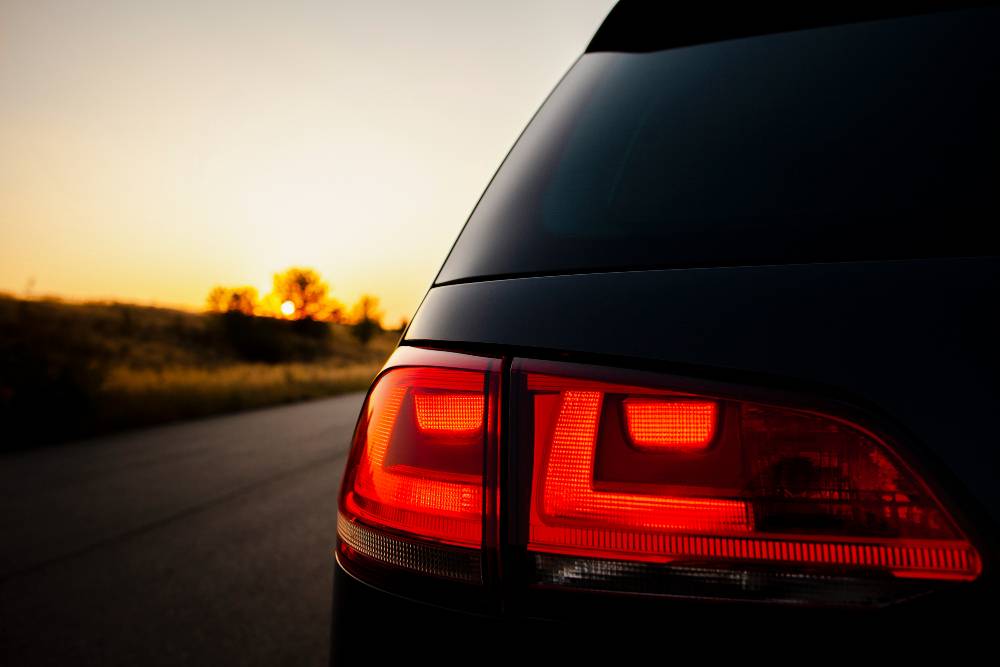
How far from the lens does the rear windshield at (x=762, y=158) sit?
0.72 m

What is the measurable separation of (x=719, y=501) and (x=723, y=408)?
0.10m

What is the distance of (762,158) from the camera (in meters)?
0.89

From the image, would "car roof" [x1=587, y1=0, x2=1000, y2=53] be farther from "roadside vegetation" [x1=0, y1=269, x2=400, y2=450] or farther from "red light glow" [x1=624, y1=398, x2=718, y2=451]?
"roadside vegetation" [x1=0, y1=269, x2=400, y2=450]

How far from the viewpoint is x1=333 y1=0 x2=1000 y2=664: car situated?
574mm

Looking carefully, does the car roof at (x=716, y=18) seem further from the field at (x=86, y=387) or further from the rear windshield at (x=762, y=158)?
the field at (x=86, y=387)

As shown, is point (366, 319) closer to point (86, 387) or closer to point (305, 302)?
point (305, 302)

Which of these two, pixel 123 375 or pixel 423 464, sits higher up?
pixel 423 464

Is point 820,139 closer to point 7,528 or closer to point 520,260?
point 520,260

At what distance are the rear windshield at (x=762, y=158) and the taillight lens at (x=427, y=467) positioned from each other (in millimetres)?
195

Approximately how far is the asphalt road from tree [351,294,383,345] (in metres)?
59.0

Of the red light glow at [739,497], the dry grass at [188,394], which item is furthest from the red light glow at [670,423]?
the dry grass at [188,394]

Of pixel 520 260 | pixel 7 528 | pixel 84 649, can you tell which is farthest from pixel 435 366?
pixel 7 528

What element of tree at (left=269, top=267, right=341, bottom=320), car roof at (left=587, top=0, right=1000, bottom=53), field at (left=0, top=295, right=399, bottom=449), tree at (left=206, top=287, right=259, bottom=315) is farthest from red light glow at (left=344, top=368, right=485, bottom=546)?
tree at (left=269, top=267, right=341, bottom=320)

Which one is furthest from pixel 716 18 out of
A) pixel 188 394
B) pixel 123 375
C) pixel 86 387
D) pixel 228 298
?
pixel 228 298
